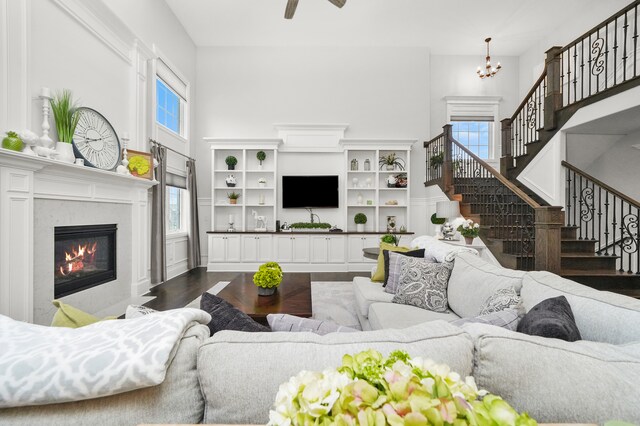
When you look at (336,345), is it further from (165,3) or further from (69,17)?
(165,3)

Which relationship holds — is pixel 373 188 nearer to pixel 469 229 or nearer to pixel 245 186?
pixel 469 229

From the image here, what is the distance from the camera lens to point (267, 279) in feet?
8.70

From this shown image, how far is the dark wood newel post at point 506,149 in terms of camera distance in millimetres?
5512

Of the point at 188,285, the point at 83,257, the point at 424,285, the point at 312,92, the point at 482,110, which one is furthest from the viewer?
the point at 482,110

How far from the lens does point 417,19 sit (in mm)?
5629

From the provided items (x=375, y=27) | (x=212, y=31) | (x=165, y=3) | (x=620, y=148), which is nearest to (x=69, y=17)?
(x=165, y=3)

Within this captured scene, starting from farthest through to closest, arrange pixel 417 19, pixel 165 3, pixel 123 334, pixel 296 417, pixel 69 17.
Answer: pixel 417 19, pixel 165 3, pixel 69 17, pixel 123 334, pixel 296 417

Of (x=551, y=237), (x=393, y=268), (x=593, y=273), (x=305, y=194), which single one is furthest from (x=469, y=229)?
(x=305, y=194)

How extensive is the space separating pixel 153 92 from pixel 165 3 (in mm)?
1775

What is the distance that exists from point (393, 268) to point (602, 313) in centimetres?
164

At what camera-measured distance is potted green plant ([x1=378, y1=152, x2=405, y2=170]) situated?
Answer: 6.26 metres

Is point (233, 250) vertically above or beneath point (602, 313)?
beneath

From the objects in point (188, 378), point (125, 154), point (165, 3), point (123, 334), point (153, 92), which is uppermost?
point (165, 3)

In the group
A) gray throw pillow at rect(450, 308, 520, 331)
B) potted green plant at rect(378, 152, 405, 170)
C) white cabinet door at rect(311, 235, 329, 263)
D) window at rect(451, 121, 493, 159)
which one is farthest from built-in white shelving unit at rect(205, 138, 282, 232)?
gray throw pillow at rect(450, 308, 520, 331)
